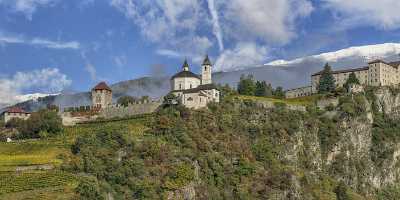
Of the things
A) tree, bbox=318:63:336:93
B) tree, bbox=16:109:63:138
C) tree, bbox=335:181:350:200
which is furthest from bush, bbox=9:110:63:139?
tree, bbox=318:63:336:93

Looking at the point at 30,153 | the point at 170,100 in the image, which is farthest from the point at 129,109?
the point at 30,153

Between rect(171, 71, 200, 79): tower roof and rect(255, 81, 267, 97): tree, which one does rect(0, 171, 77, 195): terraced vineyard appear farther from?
rect(255, 81, 267, 97): tree

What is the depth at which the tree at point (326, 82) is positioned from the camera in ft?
406

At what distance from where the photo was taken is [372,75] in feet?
405

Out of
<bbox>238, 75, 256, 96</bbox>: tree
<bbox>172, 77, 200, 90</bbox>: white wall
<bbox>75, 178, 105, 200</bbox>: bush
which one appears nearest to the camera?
<bbox>75, 178, 105, 200</bbox>: bush

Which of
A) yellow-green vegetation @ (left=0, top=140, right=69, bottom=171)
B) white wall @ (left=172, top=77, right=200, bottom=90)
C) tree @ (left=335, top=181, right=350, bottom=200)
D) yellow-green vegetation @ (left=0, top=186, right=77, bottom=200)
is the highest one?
white wall @ (left=172, top=77, right=200, bottom=90)

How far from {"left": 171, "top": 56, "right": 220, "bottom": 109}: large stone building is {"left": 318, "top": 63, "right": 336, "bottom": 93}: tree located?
2140 centimetres

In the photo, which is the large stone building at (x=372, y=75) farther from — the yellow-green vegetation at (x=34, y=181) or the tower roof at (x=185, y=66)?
the yellow-green vegetation at (x=34, y=181)

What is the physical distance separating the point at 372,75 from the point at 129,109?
4036 centimetres

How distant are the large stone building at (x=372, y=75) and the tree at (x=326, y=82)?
2.27m

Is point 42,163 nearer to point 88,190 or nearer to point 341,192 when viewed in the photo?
point 88,190

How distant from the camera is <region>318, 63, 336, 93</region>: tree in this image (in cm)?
12375

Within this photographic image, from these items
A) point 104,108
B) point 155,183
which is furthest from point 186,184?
point 104,108

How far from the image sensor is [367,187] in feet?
366
